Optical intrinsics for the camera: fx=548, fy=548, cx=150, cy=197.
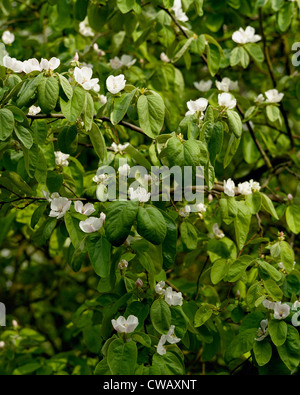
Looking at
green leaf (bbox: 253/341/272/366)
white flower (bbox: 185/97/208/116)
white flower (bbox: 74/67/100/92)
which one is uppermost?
white flower (bbox: 74/67/100/92)

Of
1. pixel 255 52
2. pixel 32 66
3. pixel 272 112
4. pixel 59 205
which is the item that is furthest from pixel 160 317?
pixel 255 52

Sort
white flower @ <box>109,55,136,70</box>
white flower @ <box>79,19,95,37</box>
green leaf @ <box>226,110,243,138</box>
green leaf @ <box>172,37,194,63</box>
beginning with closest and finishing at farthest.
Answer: green leaf @ <box>226,110,243,138</box>, green leaf @ <box>172,37,194,63</box>, white flower @ <box>109,55,136,70</box>, white flower @ <box>79,19,95,37</box>

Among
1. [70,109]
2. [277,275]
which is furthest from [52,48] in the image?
[277,275]

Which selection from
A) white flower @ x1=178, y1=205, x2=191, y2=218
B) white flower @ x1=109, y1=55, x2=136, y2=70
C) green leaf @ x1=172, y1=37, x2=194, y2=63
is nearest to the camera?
white flower @ x1=178, y1=205, x2=191, y2=218

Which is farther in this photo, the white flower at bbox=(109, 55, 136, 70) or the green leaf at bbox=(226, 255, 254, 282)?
the white flower at bbox=(109, 55, 136, 70)

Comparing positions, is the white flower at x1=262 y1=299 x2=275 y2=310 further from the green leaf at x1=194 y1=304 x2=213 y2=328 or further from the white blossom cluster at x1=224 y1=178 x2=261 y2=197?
the white blossom cluster at x1=224 y1=178 x2=261 y2=197

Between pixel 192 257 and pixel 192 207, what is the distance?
0.23 m

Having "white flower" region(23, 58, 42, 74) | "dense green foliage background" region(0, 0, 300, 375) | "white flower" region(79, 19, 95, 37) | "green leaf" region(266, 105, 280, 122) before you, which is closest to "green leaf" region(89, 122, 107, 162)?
"dense green foliage background" region(0, 0, 300, 375)

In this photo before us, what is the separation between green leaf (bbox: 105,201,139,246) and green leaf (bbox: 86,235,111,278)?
0.11 m

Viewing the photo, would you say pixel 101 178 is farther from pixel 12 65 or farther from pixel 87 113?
pixel 12 65

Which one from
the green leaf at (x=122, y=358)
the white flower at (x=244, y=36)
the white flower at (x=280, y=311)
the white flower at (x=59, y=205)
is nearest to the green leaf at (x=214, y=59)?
the white flower at (x=244, y=36)

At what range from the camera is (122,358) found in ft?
4.46

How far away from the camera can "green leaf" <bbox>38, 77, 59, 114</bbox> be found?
1.33 meters

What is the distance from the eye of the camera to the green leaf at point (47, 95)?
4.35 feet
